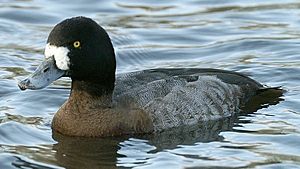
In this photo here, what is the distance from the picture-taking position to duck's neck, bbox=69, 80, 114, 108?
10.7m

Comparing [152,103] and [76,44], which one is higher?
[76,44]

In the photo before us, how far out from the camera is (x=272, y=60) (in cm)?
1343

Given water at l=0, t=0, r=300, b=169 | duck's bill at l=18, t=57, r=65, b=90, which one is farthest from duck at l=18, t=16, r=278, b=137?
water at l=0, t=0, r=300, b=169

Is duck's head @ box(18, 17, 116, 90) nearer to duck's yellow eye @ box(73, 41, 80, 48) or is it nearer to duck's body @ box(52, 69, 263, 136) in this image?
duck's yellow eye @ box(73, 41, 80, 48)

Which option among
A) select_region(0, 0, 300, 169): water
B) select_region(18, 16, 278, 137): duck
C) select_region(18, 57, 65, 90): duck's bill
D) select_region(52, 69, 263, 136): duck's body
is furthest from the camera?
select_region(52, 69, 263, 136): duck's body

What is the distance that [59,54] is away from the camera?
34.0 feet

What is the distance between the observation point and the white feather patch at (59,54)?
34.0 ft

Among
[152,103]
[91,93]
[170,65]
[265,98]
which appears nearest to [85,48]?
[91,93]

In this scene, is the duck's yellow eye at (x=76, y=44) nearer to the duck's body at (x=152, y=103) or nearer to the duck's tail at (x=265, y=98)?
the duck's body at (x=152, y=103)

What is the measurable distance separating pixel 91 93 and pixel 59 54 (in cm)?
60

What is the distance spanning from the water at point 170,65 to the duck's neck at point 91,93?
401 millimetres

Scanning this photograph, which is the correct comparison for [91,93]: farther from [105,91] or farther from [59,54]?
[59,54]

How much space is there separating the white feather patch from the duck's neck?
1.13ft

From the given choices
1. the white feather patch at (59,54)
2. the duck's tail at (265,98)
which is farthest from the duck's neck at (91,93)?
the duck's tail at (265,98)
